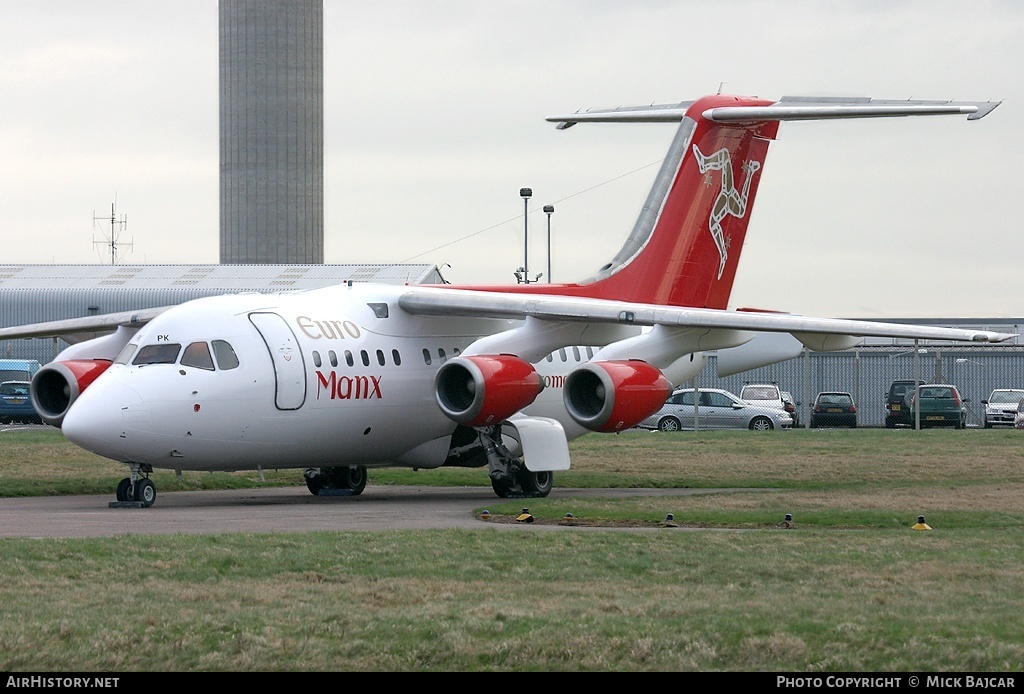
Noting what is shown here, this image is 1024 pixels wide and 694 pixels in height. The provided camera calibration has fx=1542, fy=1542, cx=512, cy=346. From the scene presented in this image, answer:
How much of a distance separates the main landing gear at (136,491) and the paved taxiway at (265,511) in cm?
25

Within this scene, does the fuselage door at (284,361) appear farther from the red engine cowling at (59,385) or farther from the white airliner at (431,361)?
the red engine cowling at (59,385)

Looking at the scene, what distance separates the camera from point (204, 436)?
70.1 ft

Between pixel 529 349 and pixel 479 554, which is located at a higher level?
pixel 529 349

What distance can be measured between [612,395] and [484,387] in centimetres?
196

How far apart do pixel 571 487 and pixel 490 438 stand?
2.97 metres

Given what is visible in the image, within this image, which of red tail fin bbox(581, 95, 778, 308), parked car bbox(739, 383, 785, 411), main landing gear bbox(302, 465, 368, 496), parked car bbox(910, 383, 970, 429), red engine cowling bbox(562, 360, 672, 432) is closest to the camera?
red engine cowling bbox(562, 360, 672, 432)

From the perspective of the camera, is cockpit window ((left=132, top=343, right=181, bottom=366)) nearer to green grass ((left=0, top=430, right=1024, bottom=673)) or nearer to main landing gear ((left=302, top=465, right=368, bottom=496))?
main landing gear ((left=302, top=465, right=368, bottom=496))

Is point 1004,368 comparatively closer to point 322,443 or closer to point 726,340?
point 726,340

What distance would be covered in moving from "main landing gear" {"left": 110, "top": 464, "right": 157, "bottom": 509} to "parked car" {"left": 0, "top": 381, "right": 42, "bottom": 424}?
105ft

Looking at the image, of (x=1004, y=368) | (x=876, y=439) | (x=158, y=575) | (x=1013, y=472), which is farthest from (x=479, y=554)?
(x=1004, y=368)

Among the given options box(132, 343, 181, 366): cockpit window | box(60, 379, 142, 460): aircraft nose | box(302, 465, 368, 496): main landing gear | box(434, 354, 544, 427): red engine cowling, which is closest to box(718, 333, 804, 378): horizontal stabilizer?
box(434, 354, 544, 427): red engine cowling

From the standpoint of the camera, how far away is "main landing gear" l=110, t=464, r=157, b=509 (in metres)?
21.7

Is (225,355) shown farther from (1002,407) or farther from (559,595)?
(1002,407)

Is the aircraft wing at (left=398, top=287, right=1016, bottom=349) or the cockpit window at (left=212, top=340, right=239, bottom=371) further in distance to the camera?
the aircraft wing at (left=398, top=287, right=1016, bottom=349)
